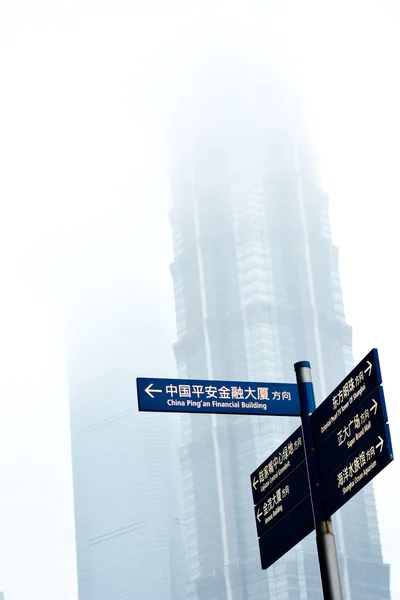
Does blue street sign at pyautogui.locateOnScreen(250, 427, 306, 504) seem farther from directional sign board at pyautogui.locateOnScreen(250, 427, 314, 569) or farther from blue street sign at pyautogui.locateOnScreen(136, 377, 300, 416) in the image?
blue street sign at pyautogui.locateOnScreen(136, 377, 300, 416)

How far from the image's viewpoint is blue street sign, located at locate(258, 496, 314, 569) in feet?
55.9

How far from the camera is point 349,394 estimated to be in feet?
54.5

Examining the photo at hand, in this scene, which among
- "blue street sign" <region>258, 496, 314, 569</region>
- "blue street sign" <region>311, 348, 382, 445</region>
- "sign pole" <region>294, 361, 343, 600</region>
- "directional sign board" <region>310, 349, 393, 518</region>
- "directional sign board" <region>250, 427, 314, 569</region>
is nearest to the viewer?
"directional sign board" <region>310, 349, 393, 518</region>

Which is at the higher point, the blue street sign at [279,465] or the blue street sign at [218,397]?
the blue street sign at [218,397]

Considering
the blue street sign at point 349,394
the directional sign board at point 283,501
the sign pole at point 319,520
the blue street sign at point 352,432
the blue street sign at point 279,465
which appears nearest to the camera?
the blue street sign at point 352,432

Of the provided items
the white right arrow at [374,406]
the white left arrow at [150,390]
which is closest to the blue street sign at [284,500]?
the white right arrow at [374,406]

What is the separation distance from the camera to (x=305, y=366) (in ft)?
59.3

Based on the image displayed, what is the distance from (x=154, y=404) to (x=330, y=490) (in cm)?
278

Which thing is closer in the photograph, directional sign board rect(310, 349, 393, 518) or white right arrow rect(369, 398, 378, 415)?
directional sign board rect(310, 349, 393, 518)

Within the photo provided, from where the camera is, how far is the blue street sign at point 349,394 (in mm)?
16250

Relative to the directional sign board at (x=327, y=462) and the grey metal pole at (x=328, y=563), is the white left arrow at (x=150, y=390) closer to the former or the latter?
the directional sign board at (x=327, y=462)

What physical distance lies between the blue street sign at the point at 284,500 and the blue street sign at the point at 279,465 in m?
0.09

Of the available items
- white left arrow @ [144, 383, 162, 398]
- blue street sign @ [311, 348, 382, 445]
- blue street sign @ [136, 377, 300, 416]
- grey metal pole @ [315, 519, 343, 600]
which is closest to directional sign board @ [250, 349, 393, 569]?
blue street sign @ [311, 348, 382, 445]

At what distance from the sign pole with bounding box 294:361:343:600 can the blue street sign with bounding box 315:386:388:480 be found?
146 millimetres
